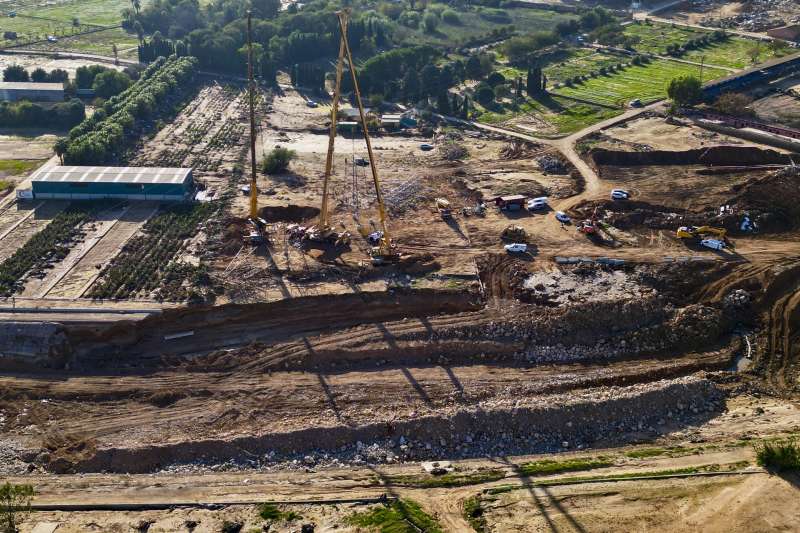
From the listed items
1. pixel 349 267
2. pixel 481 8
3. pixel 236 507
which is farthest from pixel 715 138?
pixel 481 8

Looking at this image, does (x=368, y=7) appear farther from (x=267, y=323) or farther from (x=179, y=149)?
(x=267, y=323)

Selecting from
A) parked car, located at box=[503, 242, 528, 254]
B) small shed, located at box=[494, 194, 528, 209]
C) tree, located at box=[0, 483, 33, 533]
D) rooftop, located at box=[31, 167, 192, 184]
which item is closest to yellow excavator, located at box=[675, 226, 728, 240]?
parked car, located at box=[503, 242, 528, 254]

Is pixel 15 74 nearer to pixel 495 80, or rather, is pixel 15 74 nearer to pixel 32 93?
pixel 32 93

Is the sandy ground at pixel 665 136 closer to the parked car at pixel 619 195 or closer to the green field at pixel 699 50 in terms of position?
the parked car at pixel 619 195

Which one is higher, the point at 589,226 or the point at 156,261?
the point at 589,226

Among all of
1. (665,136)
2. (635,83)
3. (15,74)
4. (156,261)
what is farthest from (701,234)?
(15,74)
